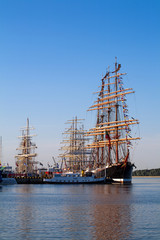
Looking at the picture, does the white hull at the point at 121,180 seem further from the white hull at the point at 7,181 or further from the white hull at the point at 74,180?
the white hull at the point at 7,181

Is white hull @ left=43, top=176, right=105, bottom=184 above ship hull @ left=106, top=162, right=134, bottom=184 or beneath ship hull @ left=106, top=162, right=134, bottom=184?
beneath

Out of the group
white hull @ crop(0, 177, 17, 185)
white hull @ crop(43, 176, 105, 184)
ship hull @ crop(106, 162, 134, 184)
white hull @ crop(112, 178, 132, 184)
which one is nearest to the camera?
ship hull @ crop(106, 162, 134, 184)

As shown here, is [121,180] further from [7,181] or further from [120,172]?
[7,181]

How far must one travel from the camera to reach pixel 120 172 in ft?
413

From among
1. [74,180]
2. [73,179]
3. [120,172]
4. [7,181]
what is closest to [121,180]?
[120,172]

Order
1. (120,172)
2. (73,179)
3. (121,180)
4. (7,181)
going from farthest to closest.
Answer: (73,179)
(7,181)
(120,172)
(121,180)

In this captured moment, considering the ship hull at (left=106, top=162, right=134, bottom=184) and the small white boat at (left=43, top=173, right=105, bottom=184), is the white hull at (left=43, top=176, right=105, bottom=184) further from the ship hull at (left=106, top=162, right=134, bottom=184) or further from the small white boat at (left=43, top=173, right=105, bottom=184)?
the ship hull at (left=106, top=162, right=134, bottom=184)

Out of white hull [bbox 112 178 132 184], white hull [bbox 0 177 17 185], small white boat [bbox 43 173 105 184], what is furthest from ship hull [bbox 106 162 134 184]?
white hull [bbox 0 177 17 185]

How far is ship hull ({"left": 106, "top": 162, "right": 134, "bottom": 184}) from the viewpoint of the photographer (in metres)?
→ 124

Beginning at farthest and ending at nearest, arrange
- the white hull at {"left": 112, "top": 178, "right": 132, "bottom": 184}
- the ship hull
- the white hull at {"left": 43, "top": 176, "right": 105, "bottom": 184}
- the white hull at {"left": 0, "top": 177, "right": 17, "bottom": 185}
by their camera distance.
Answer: the white hull at {"left": 43, "top": 176, "right": 105, "bottom": 184}, the white hull at {"left": 0, "top": 177, "right": 17, "bottom": 185}, the white hull at {"left": 112, "top": 178, "right": 132, "bottom": 184}, the ship hull

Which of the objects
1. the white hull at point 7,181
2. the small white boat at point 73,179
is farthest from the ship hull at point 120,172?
the white hull at point 7,181

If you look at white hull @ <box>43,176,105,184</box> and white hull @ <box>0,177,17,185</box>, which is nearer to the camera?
white hull @ <box>0,177,17,185</box>

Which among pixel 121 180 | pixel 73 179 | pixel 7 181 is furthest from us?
pixel 73 179

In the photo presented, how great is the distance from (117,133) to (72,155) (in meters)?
34.7
